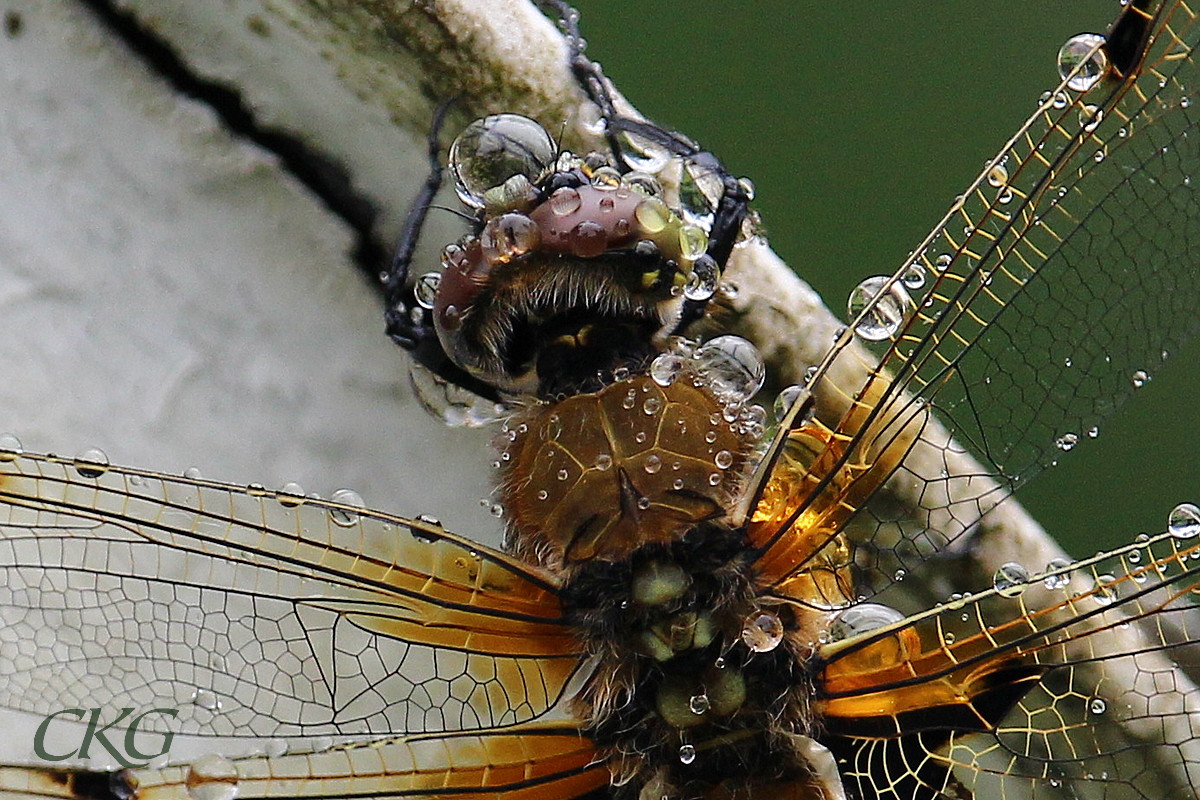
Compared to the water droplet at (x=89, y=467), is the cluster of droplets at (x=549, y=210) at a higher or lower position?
higher

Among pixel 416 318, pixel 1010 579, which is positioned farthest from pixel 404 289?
pixel 1010 579

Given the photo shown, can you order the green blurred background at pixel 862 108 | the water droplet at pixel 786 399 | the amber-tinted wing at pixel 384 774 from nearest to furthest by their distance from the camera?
the amber-tinted wing at pixel 384 774
the water droplet at pixel 786 399
the green blurred background at pixel 862 108

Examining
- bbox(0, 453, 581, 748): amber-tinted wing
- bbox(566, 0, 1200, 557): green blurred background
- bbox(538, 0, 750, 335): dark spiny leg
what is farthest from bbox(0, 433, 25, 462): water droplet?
bbox(566, 0, 1200, 557): green blurred background

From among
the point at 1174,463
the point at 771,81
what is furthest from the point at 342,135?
the point at 1174,463

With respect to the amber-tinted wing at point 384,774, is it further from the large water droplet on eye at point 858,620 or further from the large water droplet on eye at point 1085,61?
the large water droplet on eye at point 1085,61

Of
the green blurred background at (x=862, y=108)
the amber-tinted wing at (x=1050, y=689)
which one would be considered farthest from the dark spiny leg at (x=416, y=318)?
the green blurred background at (x=862, y=108)
